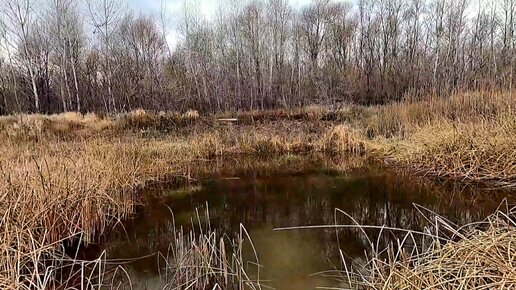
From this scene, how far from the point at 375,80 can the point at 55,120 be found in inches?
598

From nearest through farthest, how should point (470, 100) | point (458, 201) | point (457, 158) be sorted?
point (458, 201)
point (457, 158)
point (470, 100)

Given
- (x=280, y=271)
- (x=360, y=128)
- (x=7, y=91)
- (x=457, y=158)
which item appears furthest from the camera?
(x=7, y=91)

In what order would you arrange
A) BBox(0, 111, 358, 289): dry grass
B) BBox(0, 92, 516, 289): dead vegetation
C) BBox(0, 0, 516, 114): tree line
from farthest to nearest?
BBox(0, 0, 516, 114): tree line → BBox(0, 92, 516, 289): dead vegetation → BBox(0, 111, 358, 289): dry grass

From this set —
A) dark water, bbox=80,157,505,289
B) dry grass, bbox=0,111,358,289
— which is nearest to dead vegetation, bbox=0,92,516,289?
dry grass, bbox=0,111,358,289

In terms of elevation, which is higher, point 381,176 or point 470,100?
point 470,100

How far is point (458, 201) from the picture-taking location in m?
4.45

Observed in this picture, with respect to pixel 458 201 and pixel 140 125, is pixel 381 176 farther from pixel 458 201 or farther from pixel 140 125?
pixel 140 125

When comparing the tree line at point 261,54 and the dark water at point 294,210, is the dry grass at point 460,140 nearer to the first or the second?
the dark water at point 294,210

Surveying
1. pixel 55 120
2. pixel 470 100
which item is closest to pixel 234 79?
pixel 55 120

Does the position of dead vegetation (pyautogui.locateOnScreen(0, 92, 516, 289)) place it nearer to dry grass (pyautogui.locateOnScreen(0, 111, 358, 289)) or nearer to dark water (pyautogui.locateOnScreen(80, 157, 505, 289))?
dry grass (pyautogui.locateOnScreen(0, 111, 358, 289))

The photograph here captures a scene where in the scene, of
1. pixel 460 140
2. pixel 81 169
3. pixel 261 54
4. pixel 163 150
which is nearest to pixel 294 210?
pixel 81 169

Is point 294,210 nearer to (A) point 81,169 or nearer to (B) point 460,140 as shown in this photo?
(A) point 81,169

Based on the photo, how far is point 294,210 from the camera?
4.57 m

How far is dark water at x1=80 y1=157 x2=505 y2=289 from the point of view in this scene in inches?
116
